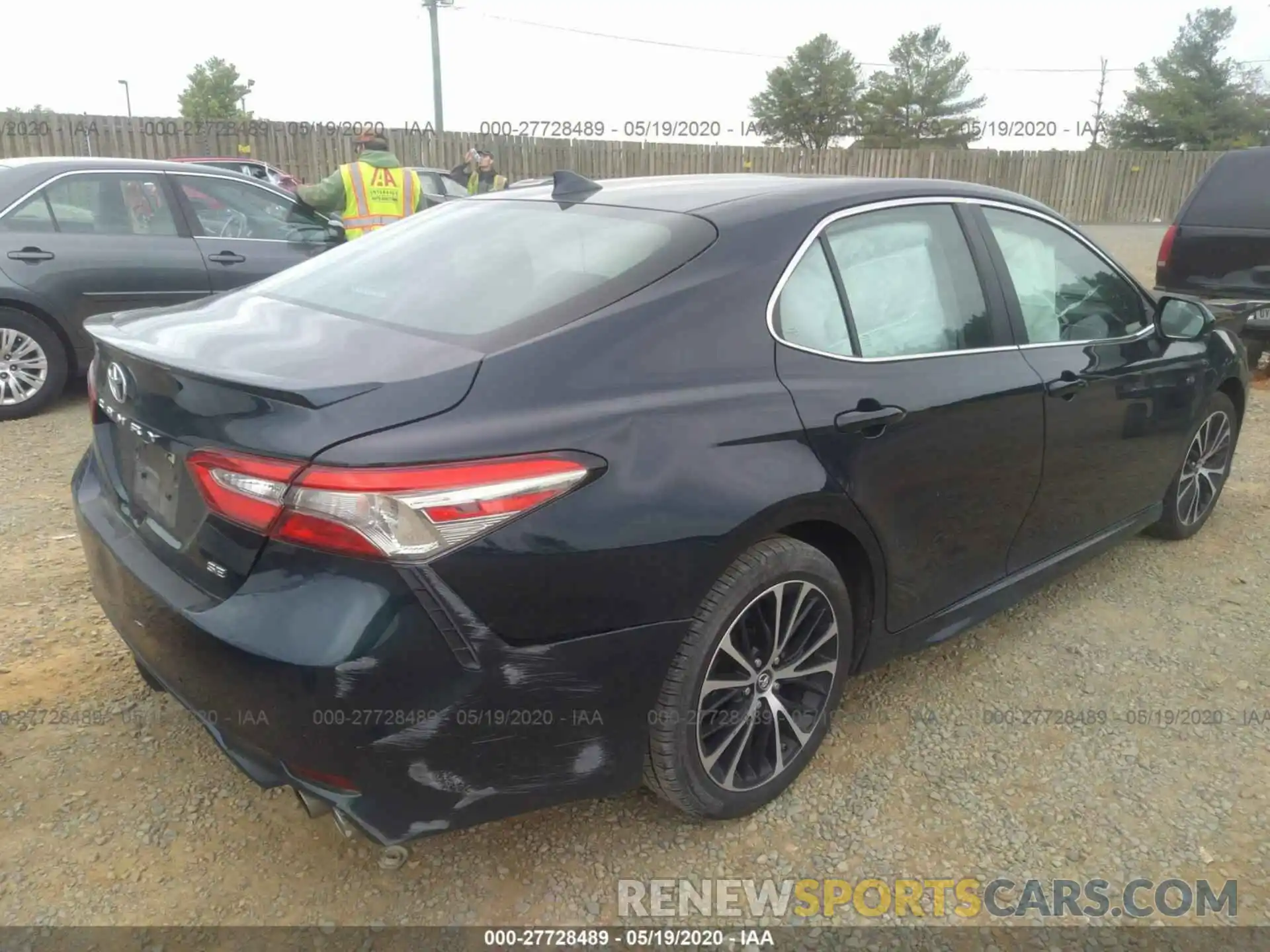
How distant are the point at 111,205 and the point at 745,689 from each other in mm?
5612

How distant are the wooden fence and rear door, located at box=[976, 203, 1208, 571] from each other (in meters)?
9.90

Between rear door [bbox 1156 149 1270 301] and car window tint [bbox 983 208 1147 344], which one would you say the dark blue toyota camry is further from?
rear door [bbox 1156 149 1270 301]

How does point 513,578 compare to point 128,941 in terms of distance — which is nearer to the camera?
point 513,578

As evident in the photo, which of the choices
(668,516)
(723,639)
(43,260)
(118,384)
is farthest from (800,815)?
(43,260)

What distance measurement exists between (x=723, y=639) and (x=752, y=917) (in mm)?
645

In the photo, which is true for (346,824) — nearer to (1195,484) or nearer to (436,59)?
(1195,484)

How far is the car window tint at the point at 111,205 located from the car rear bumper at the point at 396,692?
4.75 m

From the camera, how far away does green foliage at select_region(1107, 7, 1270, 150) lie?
41906mm

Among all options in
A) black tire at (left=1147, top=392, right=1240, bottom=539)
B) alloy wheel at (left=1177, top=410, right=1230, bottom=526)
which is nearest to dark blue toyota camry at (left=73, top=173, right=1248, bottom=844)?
black tire at (left=1147, top=392, right=1240, bottom=539)

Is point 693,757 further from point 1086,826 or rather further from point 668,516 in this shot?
point 1086,826

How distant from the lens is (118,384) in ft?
7.12

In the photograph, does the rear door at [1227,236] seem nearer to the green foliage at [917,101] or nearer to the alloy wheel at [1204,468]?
the alloy wheel at [1204,468]

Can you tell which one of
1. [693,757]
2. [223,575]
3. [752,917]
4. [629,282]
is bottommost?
[752,917]

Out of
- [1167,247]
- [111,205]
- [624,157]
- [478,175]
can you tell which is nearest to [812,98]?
[624,157]
